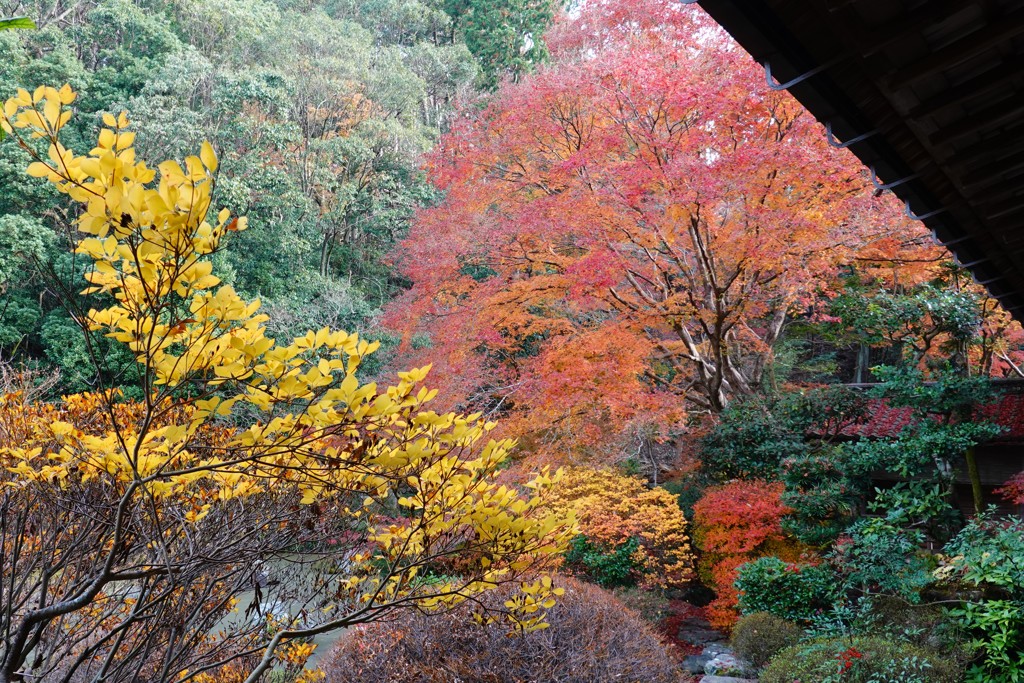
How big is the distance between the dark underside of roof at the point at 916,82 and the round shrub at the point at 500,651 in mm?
3370

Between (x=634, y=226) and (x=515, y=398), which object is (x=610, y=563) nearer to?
(x=515, y=398)

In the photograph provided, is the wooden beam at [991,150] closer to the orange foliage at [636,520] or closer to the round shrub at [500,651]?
the round shrub at [500,651]

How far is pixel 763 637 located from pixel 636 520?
2122 mm

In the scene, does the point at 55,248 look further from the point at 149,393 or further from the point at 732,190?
the point at 149,393

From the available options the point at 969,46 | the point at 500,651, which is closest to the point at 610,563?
the point at 500,651

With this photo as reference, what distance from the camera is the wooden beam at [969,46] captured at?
140 cm

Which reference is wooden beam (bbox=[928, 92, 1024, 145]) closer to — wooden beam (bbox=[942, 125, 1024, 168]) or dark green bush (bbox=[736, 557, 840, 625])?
wooden beam (bbox=[942, 125, 1024, 168])

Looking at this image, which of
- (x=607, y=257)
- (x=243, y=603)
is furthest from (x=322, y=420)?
(x=243, y=603)

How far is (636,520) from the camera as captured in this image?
832cm

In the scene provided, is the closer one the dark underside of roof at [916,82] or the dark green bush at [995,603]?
the dark underside of roof at [916,82]

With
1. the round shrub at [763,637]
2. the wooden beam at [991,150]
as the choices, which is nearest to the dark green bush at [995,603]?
the round shrub at [763,637]

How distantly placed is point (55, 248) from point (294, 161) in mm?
5697

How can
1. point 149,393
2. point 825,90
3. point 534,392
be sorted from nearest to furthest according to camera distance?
1. point 149,393
2. point 825,90
3. point 534,392

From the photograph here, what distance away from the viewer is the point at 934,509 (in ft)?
19.5
